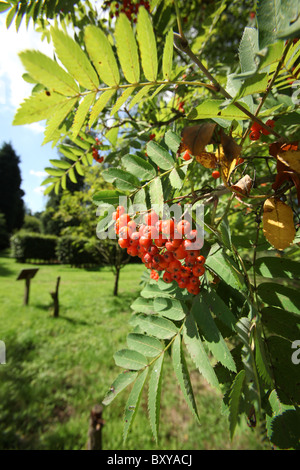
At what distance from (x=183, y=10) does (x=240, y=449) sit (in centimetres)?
628

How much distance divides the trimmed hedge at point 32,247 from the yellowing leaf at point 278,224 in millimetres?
18265

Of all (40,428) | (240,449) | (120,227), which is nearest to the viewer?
(120,227)

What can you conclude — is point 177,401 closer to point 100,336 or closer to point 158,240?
point 100,336

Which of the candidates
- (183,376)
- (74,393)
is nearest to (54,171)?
(183,376)

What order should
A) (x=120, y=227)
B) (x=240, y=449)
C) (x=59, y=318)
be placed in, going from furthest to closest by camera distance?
1. (x=59, y=318)
2. (x=240, y=449)
3. (x=120, y=227)

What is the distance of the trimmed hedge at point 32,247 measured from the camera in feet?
54.9

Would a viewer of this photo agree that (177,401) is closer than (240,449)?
No

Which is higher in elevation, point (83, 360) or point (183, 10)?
point (183, 10)

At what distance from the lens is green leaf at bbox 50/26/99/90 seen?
0.65m

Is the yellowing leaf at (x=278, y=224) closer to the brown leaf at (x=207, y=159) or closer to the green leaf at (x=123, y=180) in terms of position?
the brown leaf at (x=207, y=159)

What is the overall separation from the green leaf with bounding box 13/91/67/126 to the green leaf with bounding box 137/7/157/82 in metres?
0.32

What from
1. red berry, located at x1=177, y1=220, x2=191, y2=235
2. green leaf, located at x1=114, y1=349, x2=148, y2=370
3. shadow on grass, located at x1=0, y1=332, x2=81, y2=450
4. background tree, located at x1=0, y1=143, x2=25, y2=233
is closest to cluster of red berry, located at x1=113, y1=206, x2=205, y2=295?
red berry, located at x1=177, y1=220, x2=191, y2=235

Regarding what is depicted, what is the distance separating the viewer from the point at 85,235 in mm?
10102
